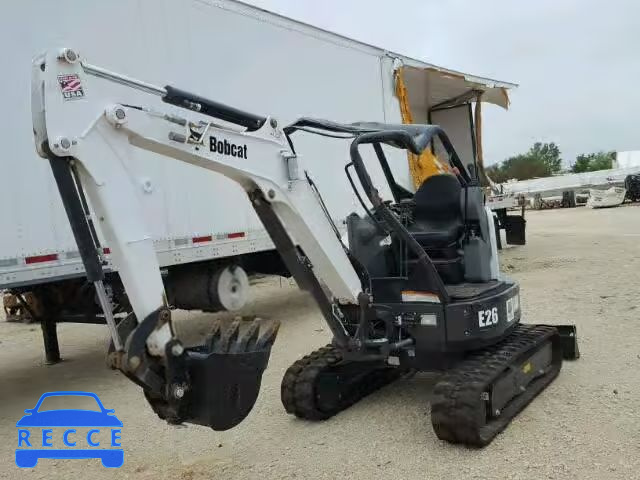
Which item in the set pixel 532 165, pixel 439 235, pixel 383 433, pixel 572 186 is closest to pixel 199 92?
pixel 439 235

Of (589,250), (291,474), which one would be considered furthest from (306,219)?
(589,250)

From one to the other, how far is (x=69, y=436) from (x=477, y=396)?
344 centimetres

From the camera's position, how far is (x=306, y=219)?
13.1ft

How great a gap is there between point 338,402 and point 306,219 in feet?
6.01

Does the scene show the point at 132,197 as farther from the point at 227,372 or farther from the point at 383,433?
the point at 383,433

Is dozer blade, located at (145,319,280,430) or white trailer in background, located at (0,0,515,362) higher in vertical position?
white trailer in background, located at (0,0,515,362)

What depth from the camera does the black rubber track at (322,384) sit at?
4867 mm

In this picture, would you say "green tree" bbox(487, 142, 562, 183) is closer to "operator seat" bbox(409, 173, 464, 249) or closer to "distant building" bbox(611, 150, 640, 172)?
"distant building" bbox(611, 150, 640, 172)

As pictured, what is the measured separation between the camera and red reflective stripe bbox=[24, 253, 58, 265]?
18.2 feet

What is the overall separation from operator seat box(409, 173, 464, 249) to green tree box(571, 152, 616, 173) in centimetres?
7818

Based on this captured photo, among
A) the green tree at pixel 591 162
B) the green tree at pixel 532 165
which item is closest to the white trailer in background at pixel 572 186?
the green tree at pixel 532 165

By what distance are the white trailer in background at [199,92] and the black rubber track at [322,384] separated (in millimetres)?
1629

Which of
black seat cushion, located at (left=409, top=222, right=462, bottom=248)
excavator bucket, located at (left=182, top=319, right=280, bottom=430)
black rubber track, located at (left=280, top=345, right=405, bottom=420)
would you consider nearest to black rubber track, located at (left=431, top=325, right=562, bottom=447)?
black rubber track, located at (left=280, top=345, right=405, bottom=420)

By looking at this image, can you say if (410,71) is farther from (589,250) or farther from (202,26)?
(589,250)
